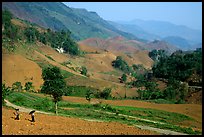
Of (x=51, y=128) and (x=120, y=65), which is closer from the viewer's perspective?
(x=51, y=128)

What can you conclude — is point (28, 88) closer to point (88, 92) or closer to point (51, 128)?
point (88, 92)

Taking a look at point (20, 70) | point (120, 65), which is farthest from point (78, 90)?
point (120, 65)

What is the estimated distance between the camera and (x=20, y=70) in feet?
191

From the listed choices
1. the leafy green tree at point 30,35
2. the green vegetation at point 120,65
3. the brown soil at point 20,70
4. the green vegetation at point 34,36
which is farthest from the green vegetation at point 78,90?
the green vegetation at point 120,65

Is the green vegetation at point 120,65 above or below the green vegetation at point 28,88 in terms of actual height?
above

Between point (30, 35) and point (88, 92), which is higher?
point (30, 35)

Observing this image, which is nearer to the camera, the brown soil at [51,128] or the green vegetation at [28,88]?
the brown soil at [51,128]

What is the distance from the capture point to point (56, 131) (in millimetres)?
15609

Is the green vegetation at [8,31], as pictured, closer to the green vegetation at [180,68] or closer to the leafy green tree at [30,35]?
the leafy green tree at [30,35]

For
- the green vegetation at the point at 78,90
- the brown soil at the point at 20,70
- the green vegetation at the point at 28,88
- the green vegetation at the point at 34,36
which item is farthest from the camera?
the green vegetation at the point at 34,36

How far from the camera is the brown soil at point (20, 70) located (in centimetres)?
5542

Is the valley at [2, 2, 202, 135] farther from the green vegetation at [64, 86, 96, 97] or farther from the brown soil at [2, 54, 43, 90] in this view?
the green vegetation at [64, 86, 96, 97]

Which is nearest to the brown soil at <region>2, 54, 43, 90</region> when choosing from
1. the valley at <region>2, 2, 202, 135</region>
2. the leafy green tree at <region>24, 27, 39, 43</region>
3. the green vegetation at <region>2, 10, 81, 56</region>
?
the valley at <region>2, 2, 202, 135</region>

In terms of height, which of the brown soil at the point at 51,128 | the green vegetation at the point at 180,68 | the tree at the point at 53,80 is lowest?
the brown soil at the point at 51,128
